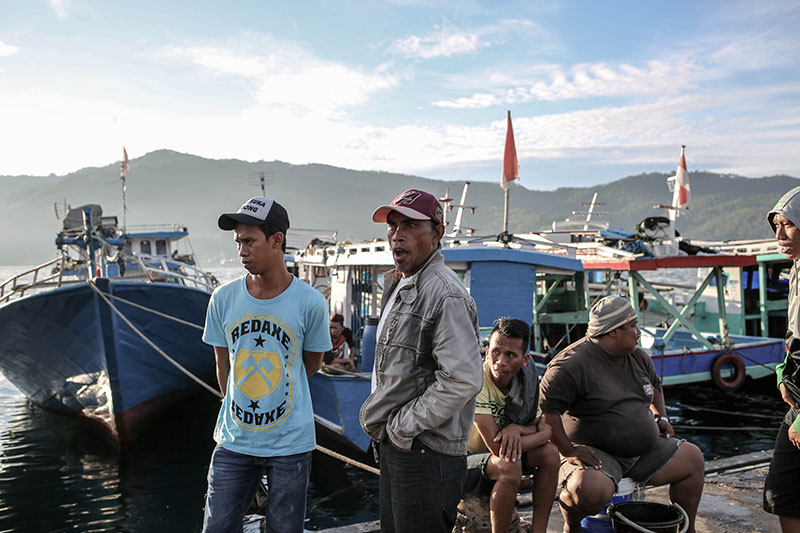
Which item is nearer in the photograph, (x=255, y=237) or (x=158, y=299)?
(x=255, y=237)

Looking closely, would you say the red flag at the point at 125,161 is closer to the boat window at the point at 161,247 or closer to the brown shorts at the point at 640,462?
the boat window at the point at 161,247

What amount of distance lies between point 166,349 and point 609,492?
901cm

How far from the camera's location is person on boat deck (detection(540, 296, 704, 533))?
137 inches

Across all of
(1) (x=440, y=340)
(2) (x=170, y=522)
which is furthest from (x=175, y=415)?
(1) (x=440, y=340)

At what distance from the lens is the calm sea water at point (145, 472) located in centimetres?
749

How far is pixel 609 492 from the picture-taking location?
3.34m

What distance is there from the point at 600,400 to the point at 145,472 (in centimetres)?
810

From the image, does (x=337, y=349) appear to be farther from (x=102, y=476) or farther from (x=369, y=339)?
(x=102, y=476)

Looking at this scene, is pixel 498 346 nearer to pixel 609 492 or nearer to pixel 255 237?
pixel 609 492

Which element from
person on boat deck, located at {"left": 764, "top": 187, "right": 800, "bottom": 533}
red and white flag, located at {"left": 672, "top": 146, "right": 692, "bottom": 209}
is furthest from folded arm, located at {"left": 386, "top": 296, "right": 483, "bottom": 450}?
red and white flag, located at {"left": 672, "top": 146, "right": 692, "bottom": 209}

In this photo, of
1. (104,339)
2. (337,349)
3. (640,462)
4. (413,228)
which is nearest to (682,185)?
(337,349)

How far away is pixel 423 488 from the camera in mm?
2369

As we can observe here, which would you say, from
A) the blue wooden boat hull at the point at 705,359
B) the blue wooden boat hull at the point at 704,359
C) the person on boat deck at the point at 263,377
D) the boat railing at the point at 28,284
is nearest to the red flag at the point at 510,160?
the blue wooden boat hull at the point at 705,359

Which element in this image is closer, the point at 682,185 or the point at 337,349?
the point at 337,349
